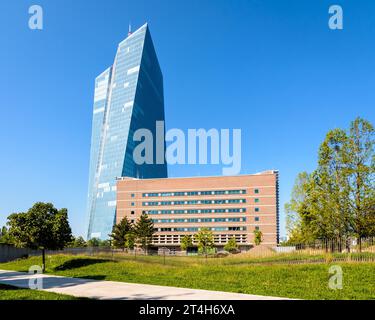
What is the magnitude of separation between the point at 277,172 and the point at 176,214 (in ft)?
101

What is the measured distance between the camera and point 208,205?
90.6 metres

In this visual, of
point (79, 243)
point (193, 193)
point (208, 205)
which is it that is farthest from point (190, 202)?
point (79, 243)

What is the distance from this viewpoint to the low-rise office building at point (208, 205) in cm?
8544

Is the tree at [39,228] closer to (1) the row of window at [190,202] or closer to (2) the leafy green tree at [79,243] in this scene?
(2) the leafy green tree at [79,243]

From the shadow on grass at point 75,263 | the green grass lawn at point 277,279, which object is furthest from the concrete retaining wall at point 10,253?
the green grass lawn at point 277,279

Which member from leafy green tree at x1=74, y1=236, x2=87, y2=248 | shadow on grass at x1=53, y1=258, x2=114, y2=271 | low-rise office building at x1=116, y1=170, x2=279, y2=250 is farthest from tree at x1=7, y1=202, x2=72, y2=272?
low-rise office building at x1=116, y1=170, x2=279, y2=250

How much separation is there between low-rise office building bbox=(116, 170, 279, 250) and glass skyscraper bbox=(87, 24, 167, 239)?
34966 mm

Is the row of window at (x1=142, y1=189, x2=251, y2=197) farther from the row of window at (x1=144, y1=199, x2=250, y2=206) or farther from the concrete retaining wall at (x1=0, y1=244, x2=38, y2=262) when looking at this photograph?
the concrete retaining wall at (x1=0, y1=244, x2=38, y2=262)

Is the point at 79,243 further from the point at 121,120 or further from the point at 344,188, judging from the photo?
the point at 344,188

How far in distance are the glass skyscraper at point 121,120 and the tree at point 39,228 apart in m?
99.3

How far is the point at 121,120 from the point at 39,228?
11402 cm

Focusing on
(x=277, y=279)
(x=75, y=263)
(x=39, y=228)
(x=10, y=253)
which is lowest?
(x=10, y=253)

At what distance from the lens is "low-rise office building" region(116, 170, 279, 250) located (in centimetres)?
8544

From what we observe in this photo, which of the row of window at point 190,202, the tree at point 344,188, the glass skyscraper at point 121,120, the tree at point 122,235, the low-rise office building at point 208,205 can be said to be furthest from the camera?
the glass skyscraper at point 121,120
